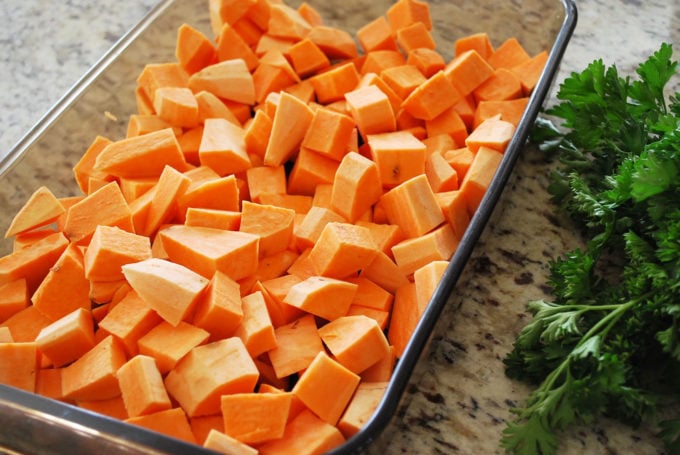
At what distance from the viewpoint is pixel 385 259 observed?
139cm

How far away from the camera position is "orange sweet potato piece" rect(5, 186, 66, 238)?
1.44 meters

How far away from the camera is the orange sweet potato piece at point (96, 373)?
3.98 feet

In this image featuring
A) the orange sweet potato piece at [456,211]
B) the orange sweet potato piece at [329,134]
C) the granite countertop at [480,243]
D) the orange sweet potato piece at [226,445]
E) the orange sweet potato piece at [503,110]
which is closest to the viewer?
the orange sweet potato piece at [226,445]

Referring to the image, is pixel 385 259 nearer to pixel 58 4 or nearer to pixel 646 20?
pixel 646 20

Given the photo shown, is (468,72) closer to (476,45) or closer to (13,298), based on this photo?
(476,45)

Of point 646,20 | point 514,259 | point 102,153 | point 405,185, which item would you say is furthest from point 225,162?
point 646,20

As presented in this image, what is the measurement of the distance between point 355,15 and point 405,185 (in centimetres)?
78

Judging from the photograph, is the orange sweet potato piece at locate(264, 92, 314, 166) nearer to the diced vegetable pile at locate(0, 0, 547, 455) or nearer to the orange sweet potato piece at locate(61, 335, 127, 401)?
the diced vegetable pile at locate(0, 0, 547, 455)

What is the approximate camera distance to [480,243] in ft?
4.61

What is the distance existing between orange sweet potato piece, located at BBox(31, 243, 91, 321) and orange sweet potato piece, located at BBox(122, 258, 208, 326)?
0.14 m

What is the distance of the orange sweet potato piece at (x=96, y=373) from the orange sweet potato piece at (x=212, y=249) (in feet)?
0.61

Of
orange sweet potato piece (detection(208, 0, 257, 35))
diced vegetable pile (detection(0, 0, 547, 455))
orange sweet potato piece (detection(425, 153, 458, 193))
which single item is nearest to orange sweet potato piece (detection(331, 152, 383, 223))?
diced vegetable pile (detection(0, 0, 547, 455))

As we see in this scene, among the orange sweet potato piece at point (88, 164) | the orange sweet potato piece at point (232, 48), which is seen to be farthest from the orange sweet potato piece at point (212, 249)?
the orange sweet potato piece at point (232, 48)

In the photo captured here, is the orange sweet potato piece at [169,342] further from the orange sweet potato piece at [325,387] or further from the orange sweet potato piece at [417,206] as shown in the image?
the orange sweet potato piece at [417,206]
